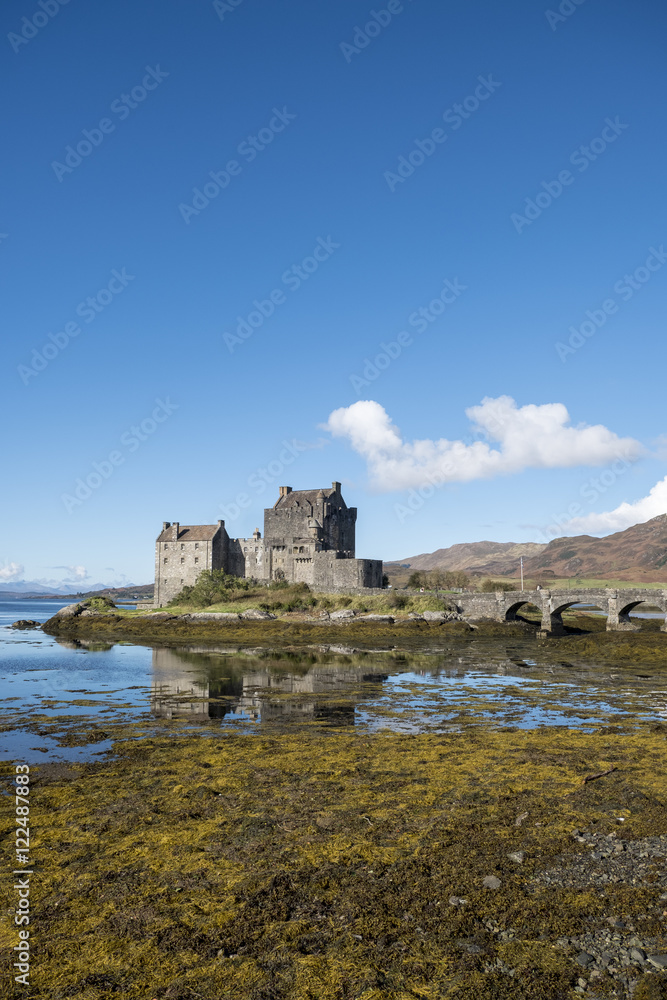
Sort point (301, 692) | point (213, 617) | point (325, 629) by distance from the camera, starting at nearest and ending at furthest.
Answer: point (301, 692) → point (325, 629) → point (213, 617)

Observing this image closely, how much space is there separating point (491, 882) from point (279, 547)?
254 feet

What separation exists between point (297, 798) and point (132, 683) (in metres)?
20.1

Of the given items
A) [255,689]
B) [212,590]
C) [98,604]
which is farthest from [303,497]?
[255,689]

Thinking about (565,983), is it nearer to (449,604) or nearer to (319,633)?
(319,633)

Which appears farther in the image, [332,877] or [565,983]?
[332,877]

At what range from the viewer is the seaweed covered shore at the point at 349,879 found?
21.2ft

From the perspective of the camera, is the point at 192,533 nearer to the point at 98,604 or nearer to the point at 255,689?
the point at 98,604

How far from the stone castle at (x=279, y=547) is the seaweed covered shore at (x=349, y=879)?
6488 cm

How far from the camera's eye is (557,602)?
201 ft

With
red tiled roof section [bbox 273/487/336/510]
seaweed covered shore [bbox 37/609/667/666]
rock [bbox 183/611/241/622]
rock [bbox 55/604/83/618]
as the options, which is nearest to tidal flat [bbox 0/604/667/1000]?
seaweed covered shore [bbox 37/609/667/666]

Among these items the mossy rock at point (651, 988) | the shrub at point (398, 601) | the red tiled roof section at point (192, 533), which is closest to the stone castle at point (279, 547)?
the red tiled roof section at point (192, 533)

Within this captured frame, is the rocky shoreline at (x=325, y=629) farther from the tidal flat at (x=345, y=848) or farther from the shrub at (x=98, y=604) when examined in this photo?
the tidal flat at (x=345, y=848)

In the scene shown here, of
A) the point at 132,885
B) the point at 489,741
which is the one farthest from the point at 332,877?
the point at 489,741

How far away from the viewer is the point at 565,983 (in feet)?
20.6
